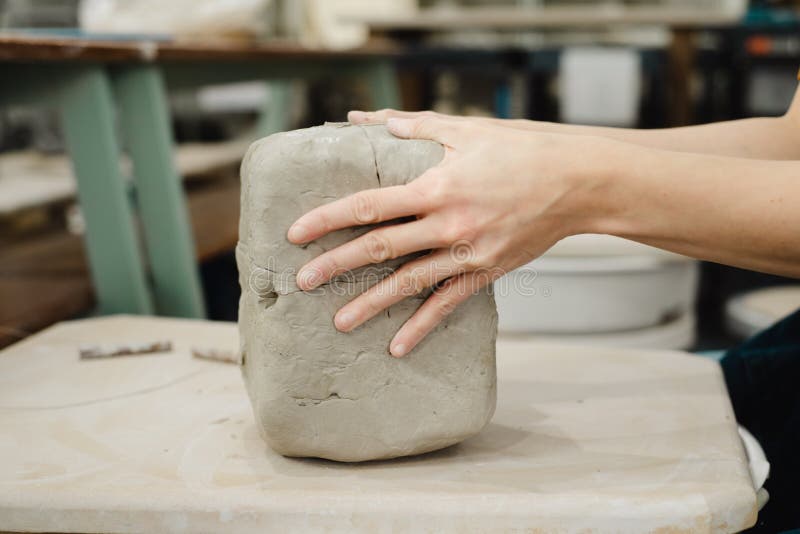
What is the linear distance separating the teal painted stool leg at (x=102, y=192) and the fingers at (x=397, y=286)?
0.87m

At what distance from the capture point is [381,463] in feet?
3.05

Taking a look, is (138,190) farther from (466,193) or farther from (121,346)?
(466,193)

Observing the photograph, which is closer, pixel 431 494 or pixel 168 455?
pixel 431 494

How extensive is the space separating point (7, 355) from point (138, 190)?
1.77 ft

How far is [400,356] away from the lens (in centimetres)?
90

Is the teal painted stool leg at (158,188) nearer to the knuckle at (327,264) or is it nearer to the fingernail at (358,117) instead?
the fingernail at (358,117)

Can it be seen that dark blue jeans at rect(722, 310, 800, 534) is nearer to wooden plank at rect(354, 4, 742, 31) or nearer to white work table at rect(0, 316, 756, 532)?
white work table at rect(0, 316, 756, 532)

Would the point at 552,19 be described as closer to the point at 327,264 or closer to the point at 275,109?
the point at 275,109

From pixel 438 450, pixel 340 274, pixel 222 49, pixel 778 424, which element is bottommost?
pixel 778 424

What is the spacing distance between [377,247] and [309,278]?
9cm

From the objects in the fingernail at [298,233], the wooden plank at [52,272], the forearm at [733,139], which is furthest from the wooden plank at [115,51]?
the forearm at [733,139]

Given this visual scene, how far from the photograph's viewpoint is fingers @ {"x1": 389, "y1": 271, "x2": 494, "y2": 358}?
2.85ft

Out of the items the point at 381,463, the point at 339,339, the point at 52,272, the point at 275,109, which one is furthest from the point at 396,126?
the point at 275,109

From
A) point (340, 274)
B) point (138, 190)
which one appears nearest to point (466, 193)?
point (340, 274)
